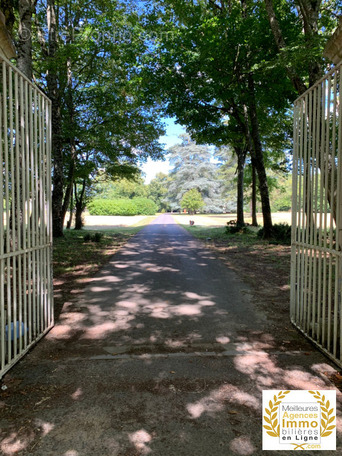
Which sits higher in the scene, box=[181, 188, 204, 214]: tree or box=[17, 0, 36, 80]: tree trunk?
box=[17, 0, 36, 80]: tree trunk

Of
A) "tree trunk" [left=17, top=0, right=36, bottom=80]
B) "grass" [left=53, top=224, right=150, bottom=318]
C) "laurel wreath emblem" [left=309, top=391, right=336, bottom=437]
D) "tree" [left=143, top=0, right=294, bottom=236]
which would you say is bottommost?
"laurel wreath emblem" [left=309, top=391, right=336, bottom=437]


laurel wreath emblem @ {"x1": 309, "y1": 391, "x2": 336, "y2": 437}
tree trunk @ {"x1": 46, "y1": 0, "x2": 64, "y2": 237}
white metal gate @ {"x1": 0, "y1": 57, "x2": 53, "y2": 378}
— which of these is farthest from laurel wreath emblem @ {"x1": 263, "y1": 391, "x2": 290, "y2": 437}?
tree trunk @ {"x1": 46, "y1": 0, "x2": 64, "y2": 237}

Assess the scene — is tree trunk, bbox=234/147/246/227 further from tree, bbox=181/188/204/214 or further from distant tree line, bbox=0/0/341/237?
tree, bbox=181/188/204/214

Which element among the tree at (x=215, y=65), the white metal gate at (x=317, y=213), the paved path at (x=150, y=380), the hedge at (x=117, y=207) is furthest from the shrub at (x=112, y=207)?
the white metal gate at (x=317, y=213)

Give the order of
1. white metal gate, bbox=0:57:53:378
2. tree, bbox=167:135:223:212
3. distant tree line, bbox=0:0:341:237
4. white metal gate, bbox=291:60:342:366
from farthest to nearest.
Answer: tree, bbox=167:135:223:212 < distant tree line, bbox=0:0:341:237 < white metal gate, bbox=0:57:53:378 < white metal gate, bbox=291:60:342:366

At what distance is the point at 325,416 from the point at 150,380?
1640 millimetres

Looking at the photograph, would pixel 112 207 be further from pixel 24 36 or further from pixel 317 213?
pixel 317 213

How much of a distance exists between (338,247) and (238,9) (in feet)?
43.4

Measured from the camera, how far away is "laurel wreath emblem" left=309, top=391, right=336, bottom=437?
8.12ft

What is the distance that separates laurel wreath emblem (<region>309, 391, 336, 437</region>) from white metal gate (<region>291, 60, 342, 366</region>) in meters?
0.69

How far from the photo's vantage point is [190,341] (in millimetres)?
4133

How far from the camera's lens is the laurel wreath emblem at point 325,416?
2.47 metres

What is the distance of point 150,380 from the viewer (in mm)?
3154

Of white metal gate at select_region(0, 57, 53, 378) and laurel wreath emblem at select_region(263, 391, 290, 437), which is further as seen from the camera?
white metal gate at select_region(0, 57, 53, 378)
